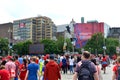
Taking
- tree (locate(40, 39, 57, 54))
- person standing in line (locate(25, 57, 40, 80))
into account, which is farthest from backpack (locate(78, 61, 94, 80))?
tree (locate(40, 39, 57, 54))

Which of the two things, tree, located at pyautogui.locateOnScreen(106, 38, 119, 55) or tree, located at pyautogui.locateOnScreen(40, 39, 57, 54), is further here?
tree, located at pyautogui.locateOnScreen(106, 38, 119, 55)

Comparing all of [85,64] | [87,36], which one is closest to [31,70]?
[85,64]

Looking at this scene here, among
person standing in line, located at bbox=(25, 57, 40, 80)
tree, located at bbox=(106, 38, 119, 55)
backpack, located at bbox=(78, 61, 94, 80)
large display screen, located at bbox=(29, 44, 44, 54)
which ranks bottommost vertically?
tree, located at bbox=(106, 38, 119, 55)

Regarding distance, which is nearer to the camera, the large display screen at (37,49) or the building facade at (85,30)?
the large display screen at (37,49)

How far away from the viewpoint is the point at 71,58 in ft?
111

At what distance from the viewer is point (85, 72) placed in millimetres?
8805

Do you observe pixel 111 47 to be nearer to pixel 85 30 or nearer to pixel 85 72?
pixel 85 30

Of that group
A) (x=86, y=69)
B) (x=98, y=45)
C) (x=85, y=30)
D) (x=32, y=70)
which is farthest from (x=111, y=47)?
(x=86, y=69)

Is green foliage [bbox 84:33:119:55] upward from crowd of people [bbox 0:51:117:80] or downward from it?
A: downward

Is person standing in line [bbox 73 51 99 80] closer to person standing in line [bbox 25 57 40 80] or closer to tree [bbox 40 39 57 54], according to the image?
person standing in line [bbox 25 57 40 80]

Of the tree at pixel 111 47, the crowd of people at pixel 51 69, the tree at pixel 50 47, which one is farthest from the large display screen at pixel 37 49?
the tree at pixel 111 47

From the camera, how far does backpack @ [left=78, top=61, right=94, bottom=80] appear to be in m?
8.79

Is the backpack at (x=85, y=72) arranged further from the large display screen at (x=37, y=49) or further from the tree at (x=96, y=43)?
the tree at (x=96, y=43)

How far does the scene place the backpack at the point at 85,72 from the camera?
8.79 metres
